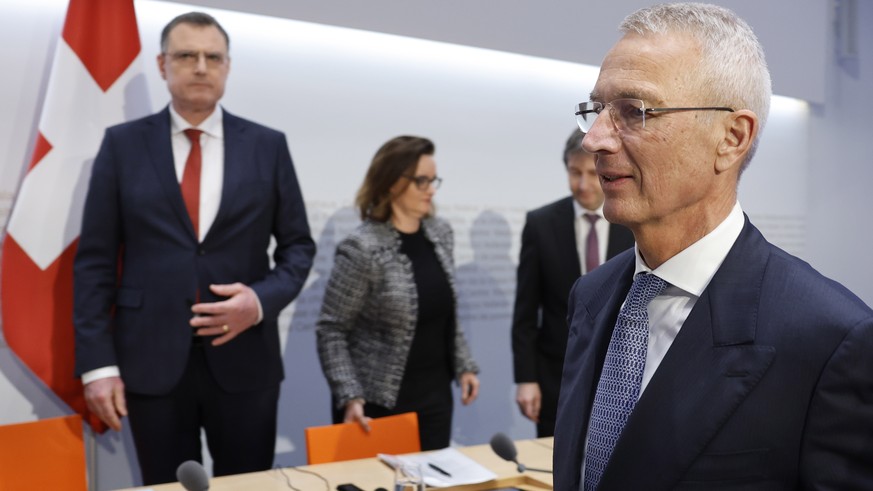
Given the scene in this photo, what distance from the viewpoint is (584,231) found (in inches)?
140

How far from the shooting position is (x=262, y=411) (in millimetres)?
2977

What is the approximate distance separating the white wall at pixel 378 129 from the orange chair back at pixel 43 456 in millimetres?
1168

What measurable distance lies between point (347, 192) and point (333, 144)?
0.26m

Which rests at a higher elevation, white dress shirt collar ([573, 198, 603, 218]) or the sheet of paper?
white dress shirt collar ([573, 198, 603, 218])

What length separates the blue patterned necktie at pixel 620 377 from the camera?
1203 millimetres

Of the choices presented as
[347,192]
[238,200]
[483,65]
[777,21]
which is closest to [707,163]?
[238,200]

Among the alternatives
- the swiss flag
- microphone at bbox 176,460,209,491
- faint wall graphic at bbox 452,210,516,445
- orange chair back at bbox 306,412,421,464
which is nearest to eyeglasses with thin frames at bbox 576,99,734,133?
microphone at bbox 176,460,209,491

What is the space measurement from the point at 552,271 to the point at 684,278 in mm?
2292

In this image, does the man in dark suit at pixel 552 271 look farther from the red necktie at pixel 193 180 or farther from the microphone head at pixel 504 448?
the red necktie at pixel 193 180

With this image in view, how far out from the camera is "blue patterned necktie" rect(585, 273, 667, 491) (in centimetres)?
120

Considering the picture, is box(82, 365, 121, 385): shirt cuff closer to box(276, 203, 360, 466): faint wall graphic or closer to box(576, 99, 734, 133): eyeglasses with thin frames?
box(276, 203, 360, 466): faint wall graphic

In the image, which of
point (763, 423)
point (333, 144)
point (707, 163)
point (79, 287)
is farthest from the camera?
point (333, 144)

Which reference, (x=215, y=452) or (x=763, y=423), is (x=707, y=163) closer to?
(x=763, y=423)

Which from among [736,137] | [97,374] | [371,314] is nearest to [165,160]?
[97,374]
